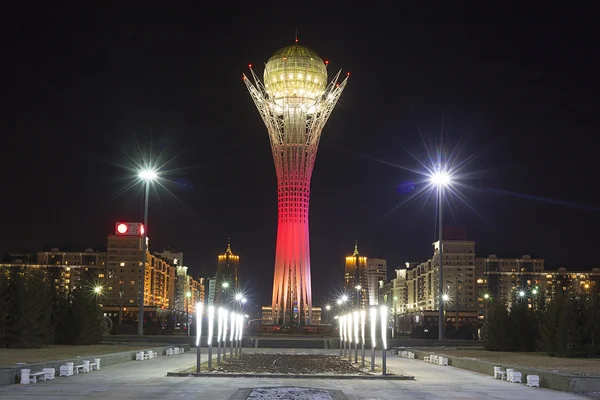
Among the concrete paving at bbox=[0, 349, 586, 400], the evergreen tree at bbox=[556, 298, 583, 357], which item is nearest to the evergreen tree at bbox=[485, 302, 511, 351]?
the evergreen tree at bbox=[556, 298, 583, 357]

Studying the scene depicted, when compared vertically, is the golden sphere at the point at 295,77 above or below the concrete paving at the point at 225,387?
above

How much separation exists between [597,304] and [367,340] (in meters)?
33.0

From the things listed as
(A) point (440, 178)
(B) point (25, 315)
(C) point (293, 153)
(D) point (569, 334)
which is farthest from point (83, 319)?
(C) point (293, 153)

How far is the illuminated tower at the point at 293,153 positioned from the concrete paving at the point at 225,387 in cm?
7432

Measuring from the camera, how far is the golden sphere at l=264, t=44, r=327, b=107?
360 feet

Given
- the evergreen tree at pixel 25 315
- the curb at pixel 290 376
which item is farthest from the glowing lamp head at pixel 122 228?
the curb at pixel 290 376

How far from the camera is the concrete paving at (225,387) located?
21969 mm

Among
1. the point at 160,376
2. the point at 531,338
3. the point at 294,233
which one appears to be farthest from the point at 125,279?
the point at 160,376

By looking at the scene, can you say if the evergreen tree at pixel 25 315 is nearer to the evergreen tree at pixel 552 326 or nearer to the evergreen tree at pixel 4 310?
the evergreen tree at pixel 4 310

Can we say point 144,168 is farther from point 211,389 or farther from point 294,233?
point 294,233

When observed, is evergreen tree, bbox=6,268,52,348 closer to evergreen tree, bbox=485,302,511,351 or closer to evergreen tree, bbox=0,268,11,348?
evergreen tree, bbox=0,268,11,348

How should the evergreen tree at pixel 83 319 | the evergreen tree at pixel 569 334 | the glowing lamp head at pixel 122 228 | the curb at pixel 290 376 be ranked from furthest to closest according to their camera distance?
the glowing lamp head at pixel 122 228
the evergreen tree at pixel 83 319
the evergreen tree at pixel 569 334
the curb at pixel 290 376

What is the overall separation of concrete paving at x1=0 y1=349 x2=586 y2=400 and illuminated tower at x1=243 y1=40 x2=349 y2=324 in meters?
74.3

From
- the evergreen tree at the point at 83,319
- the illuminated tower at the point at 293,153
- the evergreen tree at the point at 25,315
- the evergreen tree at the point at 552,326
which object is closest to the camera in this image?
the evergreen tree at the point at 552,326
